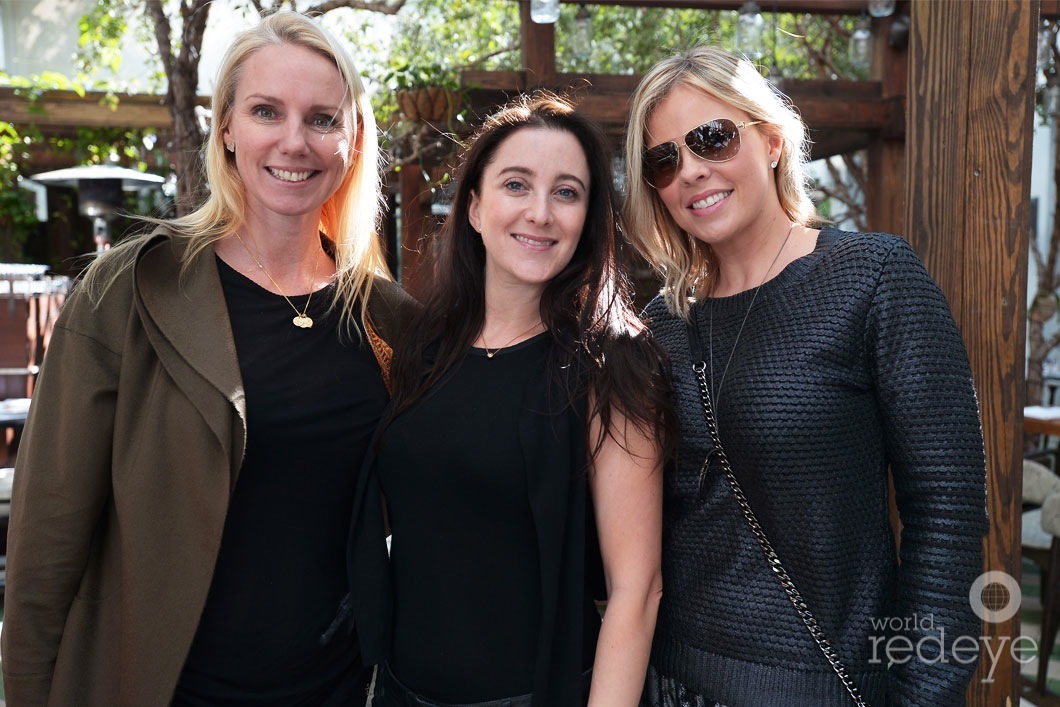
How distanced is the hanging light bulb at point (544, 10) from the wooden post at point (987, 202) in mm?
2743

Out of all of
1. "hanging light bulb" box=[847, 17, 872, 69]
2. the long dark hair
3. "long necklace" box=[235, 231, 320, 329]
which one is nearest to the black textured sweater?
the long dark hair

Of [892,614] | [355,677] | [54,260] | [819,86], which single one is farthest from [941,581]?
[54,260]

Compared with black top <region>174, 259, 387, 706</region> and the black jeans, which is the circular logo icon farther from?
black top <region>174, 259, 387, 706</region>

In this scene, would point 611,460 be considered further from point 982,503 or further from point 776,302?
point 982,503

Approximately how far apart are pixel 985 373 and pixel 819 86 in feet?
13.2

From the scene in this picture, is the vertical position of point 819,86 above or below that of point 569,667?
above

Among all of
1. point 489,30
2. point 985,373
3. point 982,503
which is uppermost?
point 489,30

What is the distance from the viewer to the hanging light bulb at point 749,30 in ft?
16.7

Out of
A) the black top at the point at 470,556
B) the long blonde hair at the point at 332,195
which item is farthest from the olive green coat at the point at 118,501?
the black top at the point at 470,556

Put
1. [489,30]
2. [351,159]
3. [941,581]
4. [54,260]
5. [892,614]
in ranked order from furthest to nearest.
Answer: [54,260]
[489,30]
[351,159]
[892,614]
[941,581]

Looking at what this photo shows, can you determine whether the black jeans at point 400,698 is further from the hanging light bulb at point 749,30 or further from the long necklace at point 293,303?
the hanging light bulb at point 749,30

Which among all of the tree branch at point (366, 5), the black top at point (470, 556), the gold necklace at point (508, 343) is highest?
the tree branch at point (366, 5)

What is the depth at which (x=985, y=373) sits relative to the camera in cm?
202

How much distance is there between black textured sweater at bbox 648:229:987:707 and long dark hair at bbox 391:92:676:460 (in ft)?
0.46
